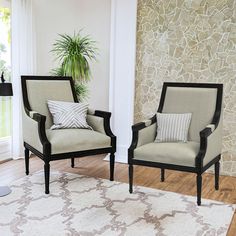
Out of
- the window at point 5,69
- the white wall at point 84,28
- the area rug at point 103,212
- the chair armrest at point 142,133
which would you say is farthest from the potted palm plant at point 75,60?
the area rug at point 103,212

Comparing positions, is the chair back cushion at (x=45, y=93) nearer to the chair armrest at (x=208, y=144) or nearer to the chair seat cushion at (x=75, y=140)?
the chair seat cushion at (x=75, y=140)

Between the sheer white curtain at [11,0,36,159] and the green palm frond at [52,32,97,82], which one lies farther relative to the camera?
the green palm frond at [52,32,97,82]

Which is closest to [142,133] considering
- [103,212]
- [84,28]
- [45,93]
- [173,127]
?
[173,127]

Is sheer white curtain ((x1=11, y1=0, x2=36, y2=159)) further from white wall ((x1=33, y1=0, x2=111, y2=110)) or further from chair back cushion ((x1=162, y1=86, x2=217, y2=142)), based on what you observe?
chair back cushion ((x1=162, y1=86, x2=217, y2=142))

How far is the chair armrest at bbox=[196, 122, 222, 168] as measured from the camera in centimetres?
283

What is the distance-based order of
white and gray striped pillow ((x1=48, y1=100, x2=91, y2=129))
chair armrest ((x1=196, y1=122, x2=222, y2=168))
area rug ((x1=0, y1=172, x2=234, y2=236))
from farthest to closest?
white and gray striped pillow ((x1=48, y1=100, x2=91, y2=129)) < chair armrest ((x1=196, y1=122, x2=222, y2=168)) < area rug ((x1=0, y1=172, x2=234, y2=236))

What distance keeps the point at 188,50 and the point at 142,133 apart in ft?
4.22

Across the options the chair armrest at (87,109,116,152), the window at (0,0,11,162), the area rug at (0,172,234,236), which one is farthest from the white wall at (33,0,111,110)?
the area rug at (0,172,234,236)

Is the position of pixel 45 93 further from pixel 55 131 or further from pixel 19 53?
pixel 19 53

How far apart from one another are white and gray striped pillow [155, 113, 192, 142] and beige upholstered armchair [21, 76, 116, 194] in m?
0.51

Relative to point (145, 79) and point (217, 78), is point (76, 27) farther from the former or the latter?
point (217, 78)

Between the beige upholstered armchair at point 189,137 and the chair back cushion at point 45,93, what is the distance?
1.08m

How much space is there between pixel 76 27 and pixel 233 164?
290cm

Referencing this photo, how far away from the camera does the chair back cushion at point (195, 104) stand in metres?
3.30
